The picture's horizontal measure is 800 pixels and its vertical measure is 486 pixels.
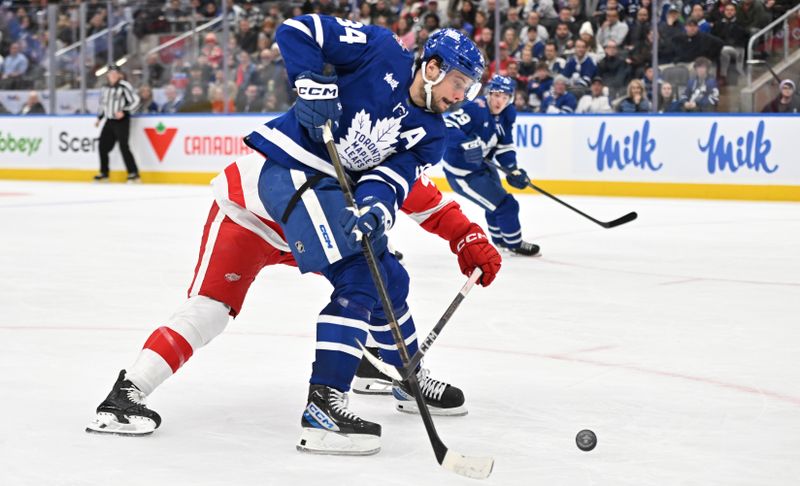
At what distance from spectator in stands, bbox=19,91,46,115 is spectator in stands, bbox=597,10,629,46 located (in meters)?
6.42

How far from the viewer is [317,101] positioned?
2.80 meters

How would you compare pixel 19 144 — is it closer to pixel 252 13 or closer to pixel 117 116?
pixel 117 116

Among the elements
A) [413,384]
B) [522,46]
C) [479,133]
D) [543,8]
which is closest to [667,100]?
[522,46]

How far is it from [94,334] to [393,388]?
1.39 metres

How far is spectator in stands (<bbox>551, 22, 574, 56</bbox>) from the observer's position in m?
11.3

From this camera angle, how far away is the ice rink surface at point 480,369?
265 cm

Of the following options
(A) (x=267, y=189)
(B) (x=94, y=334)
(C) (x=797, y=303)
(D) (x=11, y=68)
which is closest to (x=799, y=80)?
(C) (x=797, y=303)

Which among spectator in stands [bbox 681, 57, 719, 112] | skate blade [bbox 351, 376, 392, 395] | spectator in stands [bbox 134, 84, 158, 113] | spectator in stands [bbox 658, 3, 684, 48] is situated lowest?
spectator in stands [bbox 134, 84, 158, 113]

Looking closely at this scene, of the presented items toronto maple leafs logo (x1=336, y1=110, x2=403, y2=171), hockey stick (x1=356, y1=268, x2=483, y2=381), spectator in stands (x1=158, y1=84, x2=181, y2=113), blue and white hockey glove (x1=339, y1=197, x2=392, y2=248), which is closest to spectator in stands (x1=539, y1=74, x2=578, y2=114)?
spectator in stands (x1=158, y1=84, x2=181, y2=113)

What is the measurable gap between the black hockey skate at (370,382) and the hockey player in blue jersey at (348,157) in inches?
13.6

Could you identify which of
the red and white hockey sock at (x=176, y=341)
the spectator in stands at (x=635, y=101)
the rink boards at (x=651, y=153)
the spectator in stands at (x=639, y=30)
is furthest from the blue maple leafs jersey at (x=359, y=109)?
the spectator in stands at (x=639, y=30)

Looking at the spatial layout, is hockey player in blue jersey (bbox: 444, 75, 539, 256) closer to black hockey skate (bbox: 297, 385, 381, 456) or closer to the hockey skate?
the hockey skate

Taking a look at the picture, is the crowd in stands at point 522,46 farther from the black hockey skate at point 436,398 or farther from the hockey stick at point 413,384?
the hockey stick at point 413,384

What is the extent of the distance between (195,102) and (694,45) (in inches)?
204
